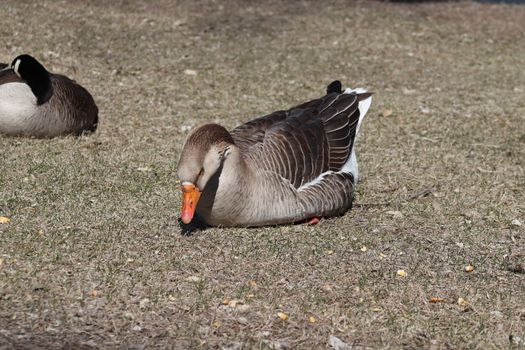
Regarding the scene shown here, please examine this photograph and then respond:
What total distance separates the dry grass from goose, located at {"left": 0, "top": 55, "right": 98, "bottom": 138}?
0.14 metres

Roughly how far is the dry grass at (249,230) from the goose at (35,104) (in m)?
0.14

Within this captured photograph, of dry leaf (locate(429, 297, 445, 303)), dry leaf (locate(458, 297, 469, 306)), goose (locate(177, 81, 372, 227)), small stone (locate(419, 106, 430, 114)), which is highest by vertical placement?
goose (locate(177, 81, 372, 227))

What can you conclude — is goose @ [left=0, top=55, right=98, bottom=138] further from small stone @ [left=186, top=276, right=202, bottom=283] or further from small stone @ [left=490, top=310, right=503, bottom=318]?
small stone @ [left=490, top=310, right=503, bottom=318]

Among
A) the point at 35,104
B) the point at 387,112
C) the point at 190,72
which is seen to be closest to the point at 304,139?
the point at 35,104

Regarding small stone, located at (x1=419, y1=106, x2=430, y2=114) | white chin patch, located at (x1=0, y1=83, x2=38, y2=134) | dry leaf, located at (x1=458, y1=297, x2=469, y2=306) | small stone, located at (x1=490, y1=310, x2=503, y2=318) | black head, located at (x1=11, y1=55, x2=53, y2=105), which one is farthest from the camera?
small stone, located at (x1=419, y1=106, x2=430, y2=114)

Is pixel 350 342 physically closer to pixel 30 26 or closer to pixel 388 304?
pixel 388 304

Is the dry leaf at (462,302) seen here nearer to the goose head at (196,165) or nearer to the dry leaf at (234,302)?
the dry leaf at (234,302)

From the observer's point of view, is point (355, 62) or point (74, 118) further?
point (355, 62)

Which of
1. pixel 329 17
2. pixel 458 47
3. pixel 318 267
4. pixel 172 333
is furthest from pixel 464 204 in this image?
pixel 329 17

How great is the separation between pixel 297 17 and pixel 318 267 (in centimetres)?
890

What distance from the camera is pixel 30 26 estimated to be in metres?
A: 10.7

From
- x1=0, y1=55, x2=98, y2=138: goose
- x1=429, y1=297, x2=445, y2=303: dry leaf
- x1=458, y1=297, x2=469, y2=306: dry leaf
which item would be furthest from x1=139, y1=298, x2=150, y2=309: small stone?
x1=0, y1=55, x2=98, y2=138: goose

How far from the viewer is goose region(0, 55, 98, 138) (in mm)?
6836

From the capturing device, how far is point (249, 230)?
512 centimetres
